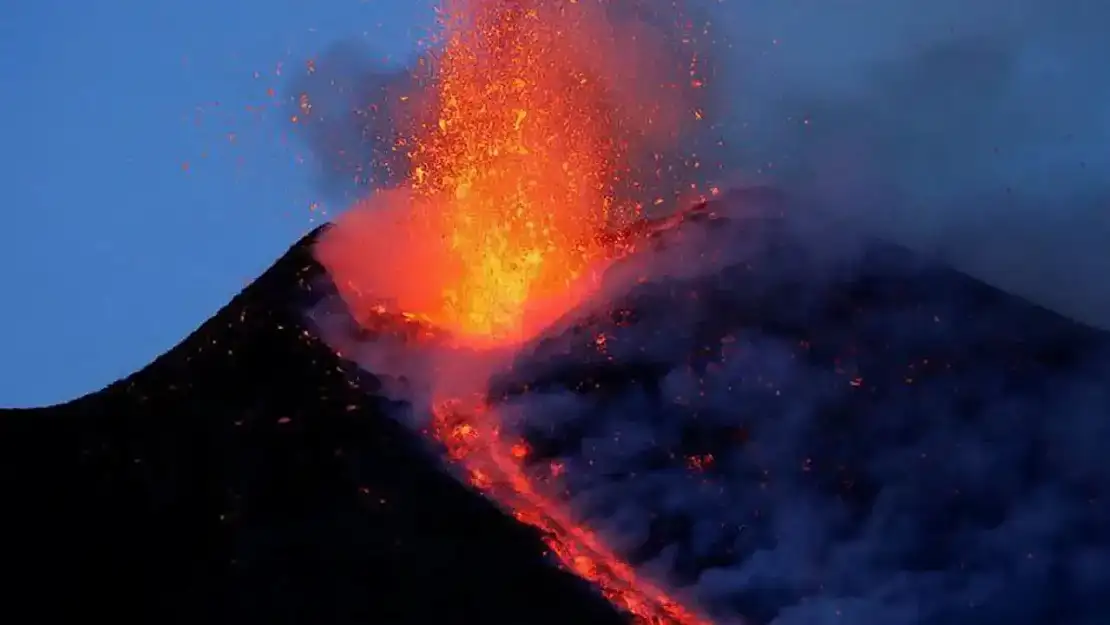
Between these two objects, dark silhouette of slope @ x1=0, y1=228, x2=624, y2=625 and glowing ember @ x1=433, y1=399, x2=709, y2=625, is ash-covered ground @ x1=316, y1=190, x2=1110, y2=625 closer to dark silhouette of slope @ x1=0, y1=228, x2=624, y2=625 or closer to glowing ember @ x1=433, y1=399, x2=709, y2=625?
glowing ember @ x1=433, y1=399, x2=709, y2=625

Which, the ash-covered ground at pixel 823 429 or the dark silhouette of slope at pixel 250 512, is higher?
the ash-covered ground at pixel 823 429

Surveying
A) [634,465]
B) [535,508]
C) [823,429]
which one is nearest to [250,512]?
[535,508]

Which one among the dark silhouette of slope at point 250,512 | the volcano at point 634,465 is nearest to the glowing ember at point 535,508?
the volcano at point 634,465

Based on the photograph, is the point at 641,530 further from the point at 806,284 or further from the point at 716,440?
the point at 806,284

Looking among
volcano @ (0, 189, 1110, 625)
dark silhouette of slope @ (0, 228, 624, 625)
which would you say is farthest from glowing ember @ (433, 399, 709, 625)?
dark silhouette of slope @ (0, 228, 624, 625)

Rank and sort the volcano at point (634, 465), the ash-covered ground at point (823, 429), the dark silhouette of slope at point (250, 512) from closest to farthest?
1. the dark silhouette of slope at point (250, 512)
2. the volcano at point (634, 465)
3. the ash-covered ground at point (823, 429)

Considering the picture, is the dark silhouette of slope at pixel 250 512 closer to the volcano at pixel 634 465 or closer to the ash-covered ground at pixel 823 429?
the volcano at pixel 634 465
